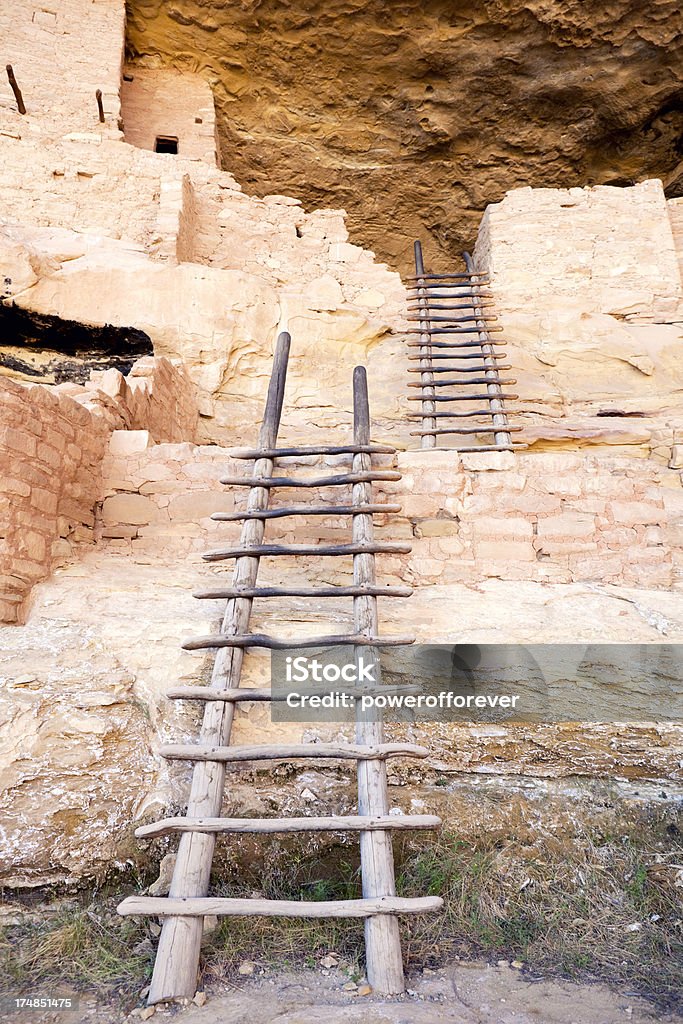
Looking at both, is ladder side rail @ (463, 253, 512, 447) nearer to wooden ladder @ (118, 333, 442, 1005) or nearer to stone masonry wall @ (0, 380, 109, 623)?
wooden ladder @ (118, 333, 442, 1005)

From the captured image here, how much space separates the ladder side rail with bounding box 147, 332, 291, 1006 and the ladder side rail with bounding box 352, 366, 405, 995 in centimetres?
41

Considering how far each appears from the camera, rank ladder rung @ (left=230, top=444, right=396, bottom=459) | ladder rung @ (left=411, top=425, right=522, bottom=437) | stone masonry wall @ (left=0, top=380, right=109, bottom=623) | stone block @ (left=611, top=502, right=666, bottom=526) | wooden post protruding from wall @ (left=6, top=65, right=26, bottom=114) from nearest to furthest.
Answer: stone masonry wall @ (left=0, top=380, right=109, bottom=623), ladder rung @ (left=230, top=444, right=396, bottom=459), stone block @ (left=611, top=502, right=666, bottom=526), ladder rung @ (left=411, top=425, right=522, bottom=437), wooden post protruding from wall @ (left=6, top=65, right=26, bottom=114)

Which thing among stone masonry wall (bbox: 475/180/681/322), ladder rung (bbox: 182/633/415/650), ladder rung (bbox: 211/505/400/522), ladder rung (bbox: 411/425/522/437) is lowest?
ladder rung (bbox: 182/633/415/650)

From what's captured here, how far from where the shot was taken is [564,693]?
8.59ft

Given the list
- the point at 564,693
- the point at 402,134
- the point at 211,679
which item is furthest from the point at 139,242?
the point at 564,693

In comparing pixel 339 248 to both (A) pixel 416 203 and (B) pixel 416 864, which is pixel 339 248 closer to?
(A) pixel 416 203

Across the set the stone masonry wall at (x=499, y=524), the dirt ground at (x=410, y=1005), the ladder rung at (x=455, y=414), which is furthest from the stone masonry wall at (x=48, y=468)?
the ladder rung at (x=455, y=414)

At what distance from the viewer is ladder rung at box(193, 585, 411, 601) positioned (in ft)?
8.38

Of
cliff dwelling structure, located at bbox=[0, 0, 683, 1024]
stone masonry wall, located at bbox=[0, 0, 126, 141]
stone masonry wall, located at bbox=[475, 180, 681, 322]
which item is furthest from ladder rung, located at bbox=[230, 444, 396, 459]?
stone masonry wall, located at bbox=[0, 0, 126, 141]

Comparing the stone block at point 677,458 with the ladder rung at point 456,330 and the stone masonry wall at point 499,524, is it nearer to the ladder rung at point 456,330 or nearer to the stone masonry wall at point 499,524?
the stone masonry wall at point 499,524

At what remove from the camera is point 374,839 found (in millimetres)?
1975

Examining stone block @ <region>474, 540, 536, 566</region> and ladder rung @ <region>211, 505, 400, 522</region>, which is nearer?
ladder rung @ <region>211, 505, 400, 522</region>

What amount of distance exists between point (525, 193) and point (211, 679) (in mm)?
5894

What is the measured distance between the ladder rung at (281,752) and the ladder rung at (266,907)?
388 mm
